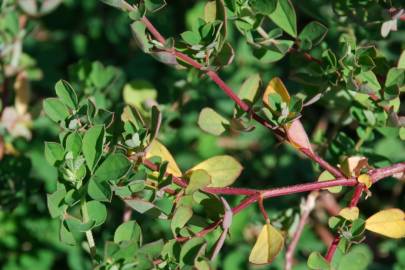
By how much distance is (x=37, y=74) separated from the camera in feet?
6.66

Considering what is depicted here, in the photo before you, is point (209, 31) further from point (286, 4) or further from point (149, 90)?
point (149, 90)

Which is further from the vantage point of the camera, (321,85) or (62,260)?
(62,260)

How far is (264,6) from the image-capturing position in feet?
4.36

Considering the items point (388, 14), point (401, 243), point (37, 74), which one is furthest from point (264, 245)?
point (37, 74)

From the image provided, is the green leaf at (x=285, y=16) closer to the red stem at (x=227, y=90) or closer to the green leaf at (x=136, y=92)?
the red stem at (x=227, y=90)

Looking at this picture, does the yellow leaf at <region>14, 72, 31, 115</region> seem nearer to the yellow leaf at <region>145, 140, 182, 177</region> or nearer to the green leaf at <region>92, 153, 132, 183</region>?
the yellow leaf at <region>145, 140, 182, 177</region>

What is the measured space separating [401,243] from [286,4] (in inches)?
34.8

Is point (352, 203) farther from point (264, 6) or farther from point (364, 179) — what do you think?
point (264, 6)

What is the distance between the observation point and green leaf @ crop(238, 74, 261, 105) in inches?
56.1

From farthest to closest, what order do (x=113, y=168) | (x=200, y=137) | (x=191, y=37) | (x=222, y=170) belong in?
(x=200, y=137)
(x=222, y=170)
(x=191, y=37)
(x=113, y=168)

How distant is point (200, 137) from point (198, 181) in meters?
0.93

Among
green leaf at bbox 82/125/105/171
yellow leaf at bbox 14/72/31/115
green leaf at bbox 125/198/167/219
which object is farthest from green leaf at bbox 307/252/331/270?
yellow leaf at bbox 14/72/31/115

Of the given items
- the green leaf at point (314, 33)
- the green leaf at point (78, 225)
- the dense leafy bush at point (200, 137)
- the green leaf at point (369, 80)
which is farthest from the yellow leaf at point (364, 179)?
the green leaf at point (78, 225)

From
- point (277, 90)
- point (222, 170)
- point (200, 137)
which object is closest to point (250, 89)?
point (277, 90)
